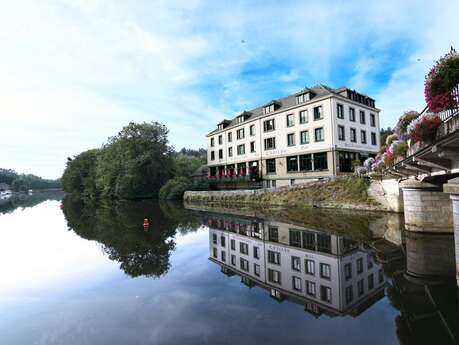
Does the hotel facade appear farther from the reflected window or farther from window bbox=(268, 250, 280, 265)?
the reflected window

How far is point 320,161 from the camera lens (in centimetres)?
3106

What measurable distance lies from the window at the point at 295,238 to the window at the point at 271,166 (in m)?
21.3

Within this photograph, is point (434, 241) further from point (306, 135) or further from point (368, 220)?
point (306, 135)

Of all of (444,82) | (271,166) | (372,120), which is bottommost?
(444,82)

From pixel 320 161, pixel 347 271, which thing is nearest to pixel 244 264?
pixel 347 271

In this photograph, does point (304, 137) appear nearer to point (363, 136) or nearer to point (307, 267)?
point (363, 136)

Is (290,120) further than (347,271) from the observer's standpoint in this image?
Yes

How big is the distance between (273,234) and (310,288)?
727 cm

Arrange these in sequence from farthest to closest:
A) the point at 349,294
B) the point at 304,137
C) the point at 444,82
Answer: the point at 304,137
the point at 349,294
the point at 444,82

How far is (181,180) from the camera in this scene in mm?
46906

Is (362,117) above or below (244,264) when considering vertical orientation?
above

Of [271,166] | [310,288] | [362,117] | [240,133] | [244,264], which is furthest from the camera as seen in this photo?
[240,133]

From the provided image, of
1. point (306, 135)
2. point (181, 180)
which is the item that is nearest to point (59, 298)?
point (306, 135)

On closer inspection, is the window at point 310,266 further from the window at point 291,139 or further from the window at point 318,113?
the window at point 291,139
